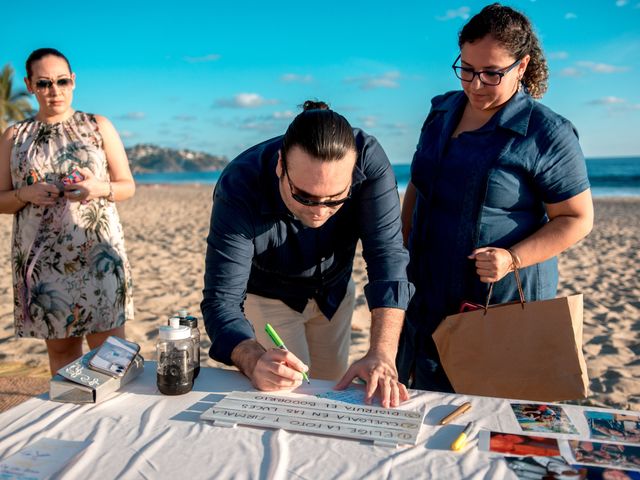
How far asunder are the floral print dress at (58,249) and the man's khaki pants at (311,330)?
0.81 meters

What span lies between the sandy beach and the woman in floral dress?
3.61 ft

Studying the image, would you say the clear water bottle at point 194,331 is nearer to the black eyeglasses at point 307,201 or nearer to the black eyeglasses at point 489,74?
the black eyeglasses at point 307,201

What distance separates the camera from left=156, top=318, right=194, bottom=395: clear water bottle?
157 centimetres

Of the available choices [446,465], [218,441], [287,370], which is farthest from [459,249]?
[218,441]

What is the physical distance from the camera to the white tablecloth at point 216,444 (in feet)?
3.89

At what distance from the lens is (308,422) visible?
139cm

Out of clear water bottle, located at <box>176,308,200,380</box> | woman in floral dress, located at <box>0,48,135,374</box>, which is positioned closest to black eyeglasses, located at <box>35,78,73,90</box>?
woman in floral dress, located at <box>0,48,135,374</box>

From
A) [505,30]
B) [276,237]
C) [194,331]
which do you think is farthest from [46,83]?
[505,30]

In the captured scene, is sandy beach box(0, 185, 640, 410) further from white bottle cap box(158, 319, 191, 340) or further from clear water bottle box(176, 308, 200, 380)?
white bottle cap box(158, 319, 191, 340)

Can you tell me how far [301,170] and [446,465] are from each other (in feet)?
2.66

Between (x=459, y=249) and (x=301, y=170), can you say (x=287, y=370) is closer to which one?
(x=301, y=170)

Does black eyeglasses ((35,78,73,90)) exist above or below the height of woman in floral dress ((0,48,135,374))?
above

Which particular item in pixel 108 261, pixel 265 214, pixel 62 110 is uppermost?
pixel 62 110

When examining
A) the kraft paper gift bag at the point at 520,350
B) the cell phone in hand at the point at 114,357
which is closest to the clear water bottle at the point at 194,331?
the cell phone in hand at the point at 114,357
